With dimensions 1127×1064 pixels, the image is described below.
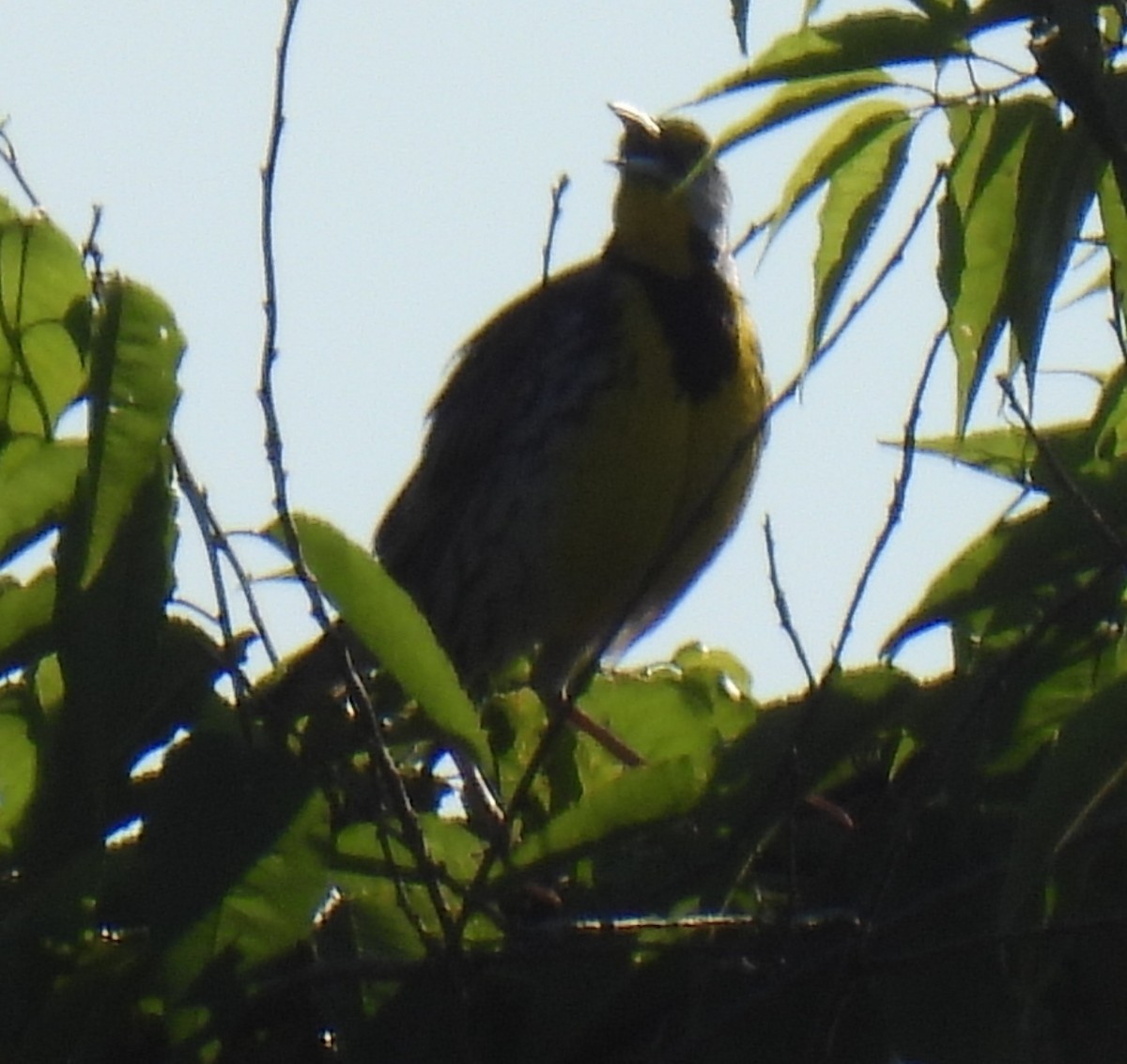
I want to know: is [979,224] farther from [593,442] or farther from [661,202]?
[661,202]

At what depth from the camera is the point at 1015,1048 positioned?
89.3 inches

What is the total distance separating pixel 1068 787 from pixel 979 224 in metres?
0.90

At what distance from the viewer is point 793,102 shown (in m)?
2.60

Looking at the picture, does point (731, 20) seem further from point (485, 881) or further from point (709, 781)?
point (485, 881)

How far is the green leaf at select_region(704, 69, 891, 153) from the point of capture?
259 centimetres

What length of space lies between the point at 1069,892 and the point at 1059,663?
12.3 inches

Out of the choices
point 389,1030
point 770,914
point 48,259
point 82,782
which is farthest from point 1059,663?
point 48,259

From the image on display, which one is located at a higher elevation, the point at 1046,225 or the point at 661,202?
the point at 661,202

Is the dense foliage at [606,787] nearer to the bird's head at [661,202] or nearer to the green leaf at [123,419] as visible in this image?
the green leaf at [123,419]

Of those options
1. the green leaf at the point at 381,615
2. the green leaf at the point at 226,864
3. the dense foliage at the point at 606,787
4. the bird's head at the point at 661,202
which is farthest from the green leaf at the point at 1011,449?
the bird's head at the point at 661,202

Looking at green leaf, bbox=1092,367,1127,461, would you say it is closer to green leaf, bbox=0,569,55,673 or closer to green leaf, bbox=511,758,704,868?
green leaf, bbox=511,758,704,868

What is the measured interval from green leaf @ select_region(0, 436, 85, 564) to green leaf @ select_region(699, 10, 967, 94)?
79 centimetres

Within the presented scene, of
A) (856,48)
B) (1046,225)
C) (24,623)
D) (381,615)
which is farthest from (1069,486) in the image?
(24,623)

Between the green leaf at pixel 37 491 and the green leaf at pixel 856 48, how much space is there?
0.79 metres
